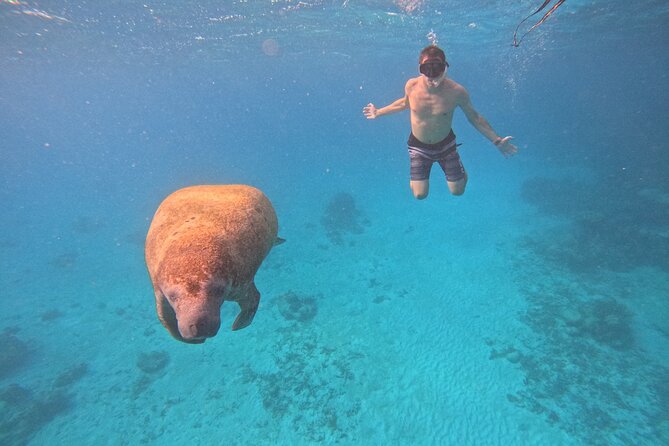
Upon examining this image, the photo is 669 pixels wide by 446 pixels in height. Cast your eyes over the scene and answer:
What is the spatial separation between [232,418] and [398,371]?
575 centimetres

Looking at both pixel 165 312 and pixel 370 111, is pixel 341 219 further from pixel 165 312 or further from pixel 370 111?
pixel 165 312

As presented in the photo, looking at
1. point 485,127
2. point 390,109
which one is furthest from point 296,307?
point 485,127

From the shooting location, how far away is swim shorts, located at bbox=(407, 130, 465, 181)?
685 centimetres

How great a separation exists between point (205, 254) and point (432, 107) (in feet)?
17.6

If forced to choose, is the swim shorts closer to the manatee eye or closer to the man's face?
the man's face

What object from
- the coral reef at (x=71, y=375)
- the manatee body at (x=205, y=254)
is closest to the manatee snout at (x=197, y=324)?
the manatee body at (x=205, y=254)

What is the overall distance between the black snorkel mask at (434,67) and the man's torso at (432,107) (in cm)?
44

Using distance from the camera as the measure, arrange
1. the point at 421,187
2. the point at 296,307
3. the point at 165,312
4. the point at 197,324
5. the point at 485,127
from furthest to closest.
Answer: the point at 296,307
the point at 421,187
the point at 485,127
the point at 165,312
the point at 197,324

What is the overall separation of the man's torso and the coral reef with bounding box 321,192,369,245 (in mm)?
14079

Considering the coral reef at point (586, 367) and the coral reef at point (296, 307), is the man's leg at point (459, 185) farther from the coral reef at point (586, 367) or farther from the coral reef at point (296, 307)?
the coral reef at point (296, 307)

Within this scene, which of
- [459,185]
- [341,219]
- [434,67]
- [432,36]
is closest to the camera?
[434,67]

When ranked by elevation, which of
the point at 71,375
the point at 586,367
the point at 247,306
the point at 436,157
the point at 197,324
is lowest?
the point at 71,375

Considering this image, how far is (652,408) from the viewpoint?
30.0 ft

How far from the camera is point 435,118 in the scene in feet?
20.8
